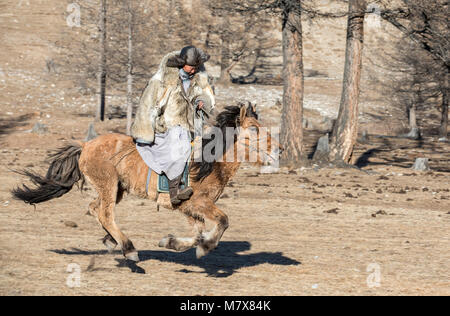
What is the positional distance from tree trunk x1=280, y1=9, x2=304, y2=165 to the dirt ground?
1.34 meters

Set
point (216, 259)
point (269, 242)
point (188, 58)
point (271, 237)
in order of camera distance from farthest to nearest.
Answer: point (271, 237) → point (269, 242) → point (216, 259) → point (188, 58)

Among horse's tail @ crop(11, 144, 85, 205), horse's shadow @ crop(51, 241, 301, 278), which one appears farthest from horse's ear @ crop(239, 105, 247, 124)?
horse's tail @ crop(11, 144, 85, 205)

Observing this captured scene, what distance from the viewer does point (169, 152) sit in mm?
8258

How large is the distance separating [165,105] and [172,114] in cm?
15

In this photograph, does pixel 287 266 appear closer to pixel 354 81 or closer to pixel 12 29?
pixel 354 81

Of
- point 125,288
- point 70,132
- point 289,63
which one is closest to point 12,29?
point 70,132

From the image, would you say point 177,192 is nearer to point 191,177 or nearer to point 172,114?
point 191,177

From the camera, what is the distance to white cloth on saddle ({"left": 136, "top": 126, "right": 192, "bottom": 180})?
26.9ft

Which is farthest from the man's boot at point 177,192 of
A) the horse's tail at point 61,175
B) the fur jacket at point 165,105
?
the horse's tail at point 61,175

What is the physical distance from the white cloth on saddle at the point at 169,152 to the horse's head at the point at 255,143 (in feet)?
2.27

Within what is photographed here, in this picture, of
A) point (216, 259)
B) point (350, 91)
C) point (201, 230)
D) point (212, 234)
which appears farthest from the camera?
point (350, 91)

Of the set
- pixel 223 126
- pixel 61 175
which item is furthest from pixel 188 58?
pixel 61 175

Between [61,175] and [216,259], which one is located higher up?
[61,175]

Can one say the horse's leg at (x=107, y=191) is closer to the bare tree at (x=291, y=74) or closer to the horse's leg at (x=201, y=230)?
the horse's leg at (x=201, y=230)
